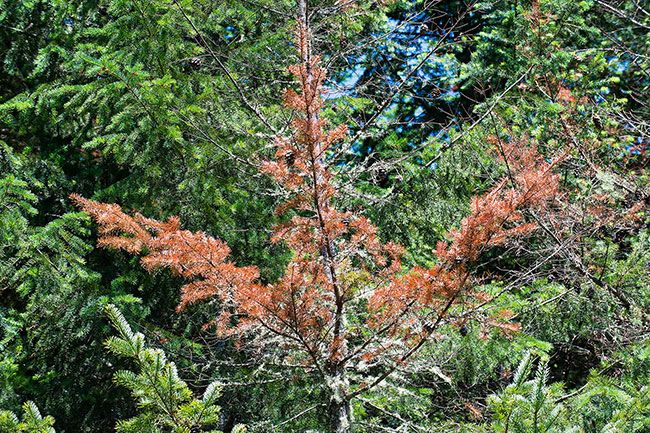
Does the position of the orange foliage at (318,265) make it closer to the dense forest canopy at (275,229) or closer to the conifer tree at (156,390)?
the dense forest canopy at (275,229)

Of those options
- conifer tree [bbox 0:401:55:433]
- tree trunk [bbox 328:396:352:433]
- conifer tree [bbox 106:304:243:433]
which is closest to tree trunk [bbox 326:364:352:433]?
tree trunk [bbox 328:396:352:433]

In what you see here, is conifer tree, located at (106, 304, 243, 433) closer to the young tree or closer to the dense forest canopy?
the dense forest canopy

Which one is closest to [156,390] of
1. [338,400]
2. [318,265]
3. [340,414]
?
[318,265]

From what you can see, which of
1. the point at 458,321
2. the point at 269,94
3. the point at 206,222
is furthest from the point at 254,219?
the point at 458,321

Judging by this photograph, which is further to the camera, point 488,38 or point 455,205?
point 488,38

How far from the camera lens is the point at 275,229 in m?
3.87

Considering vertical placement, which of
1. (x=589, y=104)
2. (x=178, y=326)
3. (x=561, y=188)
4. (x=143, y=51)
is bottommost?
(x=178, y=326)

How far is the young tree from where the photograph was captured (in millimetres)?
3346

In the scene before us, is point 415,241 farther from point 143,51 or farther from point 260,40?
point 143,51

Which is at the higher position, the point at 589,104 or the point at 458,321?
the point at 589,104

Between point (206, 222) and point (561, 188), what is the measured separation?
4.23 metres

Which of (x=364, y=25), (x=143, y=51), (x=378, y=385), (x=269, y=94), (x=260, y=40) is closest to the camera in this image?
(x=378, y=385)

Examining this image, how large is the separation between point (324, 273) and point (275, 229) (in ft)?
1.41

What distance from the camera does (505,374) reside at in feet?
20.6
